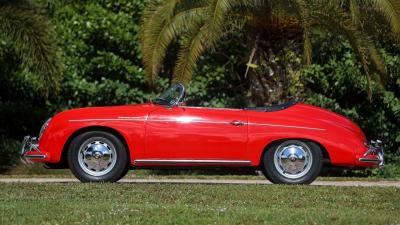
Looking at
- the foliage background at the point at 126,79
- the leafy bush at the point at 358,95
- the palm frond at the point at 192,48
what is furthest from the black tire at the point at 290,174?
the foliage background at the point at 126,79

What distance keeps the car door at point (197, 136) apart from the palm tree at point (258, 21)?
12.3ft

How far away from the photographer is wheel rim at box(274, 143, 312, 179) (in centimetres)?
1145

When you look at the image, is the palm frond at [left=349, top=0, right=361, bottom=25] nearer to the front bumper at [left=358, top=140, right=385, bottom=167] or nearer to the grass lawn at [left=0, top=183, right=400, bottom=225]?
the front bumper at [left=358, top=140, right=385, bottom=167]

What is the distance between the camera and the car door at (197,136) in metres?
11.4

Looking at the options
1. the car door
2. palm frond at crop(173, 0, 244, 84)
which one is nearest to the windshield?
the car door

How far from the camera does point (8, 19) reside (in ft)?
55.1

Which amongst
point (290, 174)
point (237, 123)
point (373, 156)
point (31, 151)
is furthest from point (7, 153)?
point (373, 156)

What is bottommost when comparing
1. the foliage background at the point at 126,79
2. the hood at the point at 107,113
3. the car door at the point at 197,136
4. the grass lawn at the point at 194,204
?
the grass lawn at the point at 194,204

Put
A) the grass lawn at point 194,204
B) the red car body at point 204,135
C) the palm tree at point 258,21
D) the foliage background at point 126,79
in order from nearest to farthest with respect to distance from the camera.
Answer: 1. the grass lawn at point 194,204
2. the red car body at point 204,135
3. the palm tree at point 258,21
4. the foliage background at point 126,79

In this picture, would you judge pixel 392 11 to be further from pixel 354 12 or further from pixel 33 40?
pixel 33 40

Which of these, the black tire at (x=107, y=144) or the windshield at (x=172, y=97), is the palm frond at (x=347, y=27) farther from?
the black tire at (x=107, y=144)

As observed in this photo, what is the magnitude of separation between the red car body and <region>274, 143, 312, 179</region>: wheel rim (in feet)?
0.57

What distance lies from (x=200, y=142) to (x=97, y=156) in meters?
1.36

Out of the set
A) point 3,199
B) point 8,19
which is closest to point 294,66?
point 8,19
